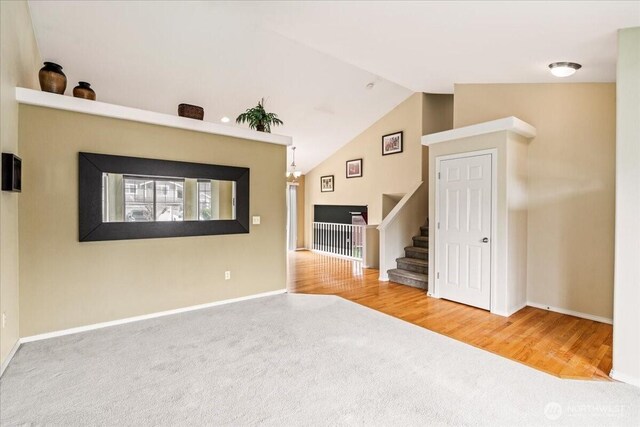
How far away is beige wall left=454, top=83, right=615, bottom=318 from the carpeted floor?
1819mm

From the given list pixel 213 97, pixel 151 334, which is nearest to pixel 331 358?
pixel 151 334

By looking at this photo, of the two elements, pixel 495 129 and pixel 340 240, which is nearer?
pixel 495 129

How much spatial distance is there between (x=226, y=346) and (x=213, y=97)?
4.21 meters

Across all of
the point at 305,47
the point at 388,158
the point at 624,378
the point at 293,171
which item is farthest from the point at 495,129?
the point at 293,171

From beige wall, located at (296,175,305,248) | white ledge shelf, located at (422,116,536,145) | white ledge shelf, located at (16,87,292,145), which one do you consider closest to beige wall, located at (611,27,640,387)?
white ledge shelf, located at (422,116,536,145)

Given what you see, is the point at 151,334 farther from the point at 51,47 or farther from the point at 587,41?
the point at 587,41

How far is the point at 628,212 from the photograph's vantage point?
92.7 inches

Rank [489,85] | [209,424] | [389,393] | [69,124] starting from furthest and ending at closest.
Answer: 1. [489,85]
2. [69,124]
3. [389,393]
4. [209,424]

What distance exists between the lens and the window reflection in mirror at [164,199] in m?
3.44

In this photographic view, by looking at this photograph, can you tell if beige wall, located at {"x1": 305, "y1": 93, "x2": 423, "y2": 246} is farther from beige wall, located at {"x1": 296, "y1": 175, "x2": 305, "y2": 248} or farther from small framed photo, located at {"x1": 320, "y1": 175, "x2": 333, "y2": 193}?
beige wall, located at {"x1": 296, "y1": 175, "x2": 305, "y2": 248}

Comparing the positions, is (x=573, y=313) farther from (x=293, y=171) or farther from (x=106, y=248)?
(x=293, y=171)

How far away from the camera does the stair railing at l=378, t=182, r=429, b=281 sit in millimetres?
5695

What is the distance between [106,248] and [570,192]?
5.37 metres

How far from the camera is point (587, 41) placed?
2.71 meters
